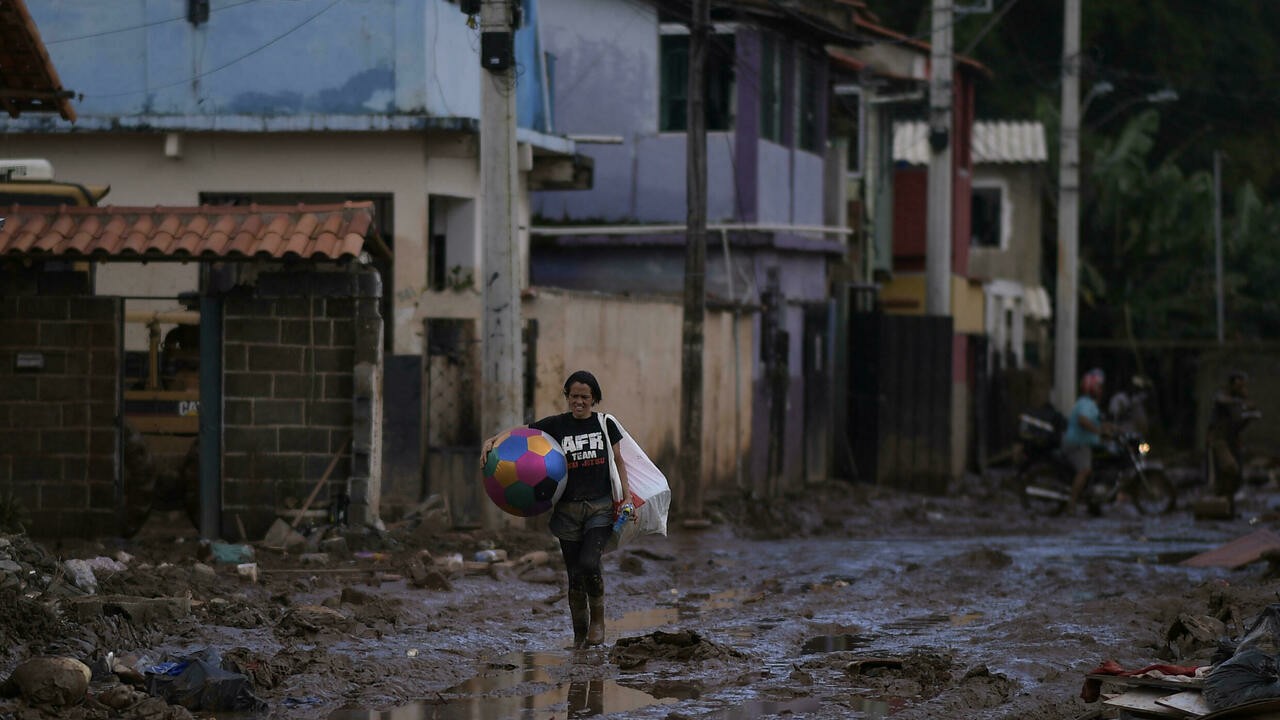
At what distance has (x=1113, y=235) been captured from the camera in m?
41.7

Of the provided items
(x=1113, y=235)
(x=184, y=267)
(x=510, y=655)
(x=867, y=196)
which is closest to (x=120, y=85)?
(x=184, y=267)

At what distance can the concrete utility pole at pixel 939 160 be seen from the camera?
25797 millimetres

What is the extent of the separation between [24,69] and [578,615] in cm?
624

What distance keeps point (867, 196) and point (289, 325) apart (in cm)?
1852

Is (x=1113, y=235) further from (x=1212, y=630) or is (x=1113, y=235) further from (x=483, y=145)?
(x=1212, y=630)

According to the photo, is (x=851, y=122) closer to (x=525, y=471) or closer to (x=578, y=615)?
(x=578, y=615)

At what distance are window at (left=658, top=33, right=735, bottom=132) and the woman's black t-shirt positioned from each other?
13722 mm

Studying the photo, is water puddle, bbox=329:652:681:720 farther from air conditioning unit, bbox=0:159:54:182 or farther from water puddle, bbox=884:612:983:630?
air conditioning unit, bbox=0:159:54:182

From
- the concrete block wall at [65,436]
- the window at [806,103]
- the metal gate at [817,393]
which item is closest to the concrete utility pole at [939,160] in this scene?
the metal gate at [817,393]

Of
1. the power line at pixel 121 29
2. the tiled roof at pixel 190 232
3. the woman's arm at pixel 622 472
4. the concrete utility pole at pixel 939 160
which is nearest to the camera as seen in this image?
the woman's arm at pixel 622 472

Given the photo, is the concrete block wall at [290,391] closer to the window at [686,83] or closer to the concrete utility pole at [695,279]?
the concrete utility pole at [695,279]

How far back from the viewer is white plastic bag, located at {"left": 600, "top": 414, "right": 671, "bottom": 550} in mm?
10844

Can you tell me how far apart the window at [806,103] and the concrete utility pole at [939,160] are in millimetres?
1865

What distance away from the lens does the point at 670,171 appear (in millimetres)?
24047
